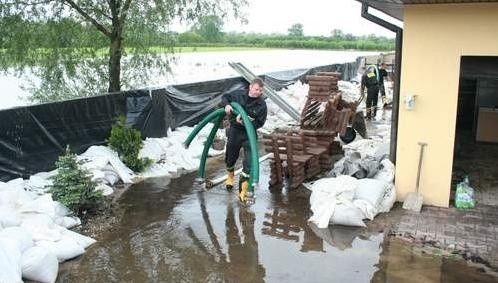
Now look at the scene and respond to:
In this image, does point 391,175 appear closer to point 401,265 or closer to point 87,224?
point 401,265

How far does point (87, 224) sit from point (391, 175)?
4203 mm

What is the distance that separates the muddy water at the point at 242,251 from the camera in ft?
16.6

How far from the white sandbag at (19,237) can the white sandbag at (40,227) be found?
0.15 meters

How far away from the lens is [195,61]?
66.5 feet

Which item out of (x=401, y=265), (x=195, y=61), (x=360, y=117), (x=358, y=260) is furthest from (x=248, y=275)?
(x=195, y=61)

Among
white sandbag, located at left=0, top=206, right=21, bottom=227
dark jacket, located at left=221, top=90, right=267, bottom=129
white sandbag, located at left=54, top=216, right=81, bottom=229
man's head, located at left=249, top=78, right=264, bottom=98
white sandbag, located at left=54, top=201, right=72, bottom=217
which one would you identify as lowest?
white sandbag, located at left=54, top=216, right=81, bottom=229

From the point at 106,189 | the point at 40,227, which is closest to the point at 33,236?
the point at 40,227

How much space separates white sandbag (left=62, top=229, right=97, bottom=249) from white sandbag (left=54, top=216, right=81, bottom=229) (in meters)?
0.34

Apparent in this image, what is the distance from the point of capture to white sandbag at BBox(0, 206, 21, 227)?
544 cm

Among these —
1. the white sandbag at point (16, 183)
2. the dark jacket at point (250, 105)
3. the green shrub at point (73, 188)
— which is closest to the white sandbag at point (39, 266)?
the green shrub at point (73, 188)

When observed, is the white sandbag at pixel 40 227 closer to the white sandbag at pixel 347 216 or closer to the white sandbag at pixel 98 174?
Answer: the white sandbag at pixel 98 174

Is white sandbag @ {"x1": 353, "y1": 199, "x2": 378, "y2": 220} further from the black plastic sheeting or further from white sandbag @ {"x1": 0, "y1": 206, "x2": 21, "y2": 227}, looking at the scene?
the black plastic sheeting

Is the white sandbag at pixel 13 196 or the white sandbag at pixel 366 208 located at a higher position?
the white sandbag at pixel 13 196

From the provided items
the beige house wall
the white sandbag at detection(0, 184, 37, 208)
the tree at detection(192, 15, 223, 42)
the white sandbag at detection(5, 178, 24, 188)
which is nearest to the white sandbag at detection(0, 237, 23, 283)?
the white sandbag at detection(0, 184, 37, 208)
